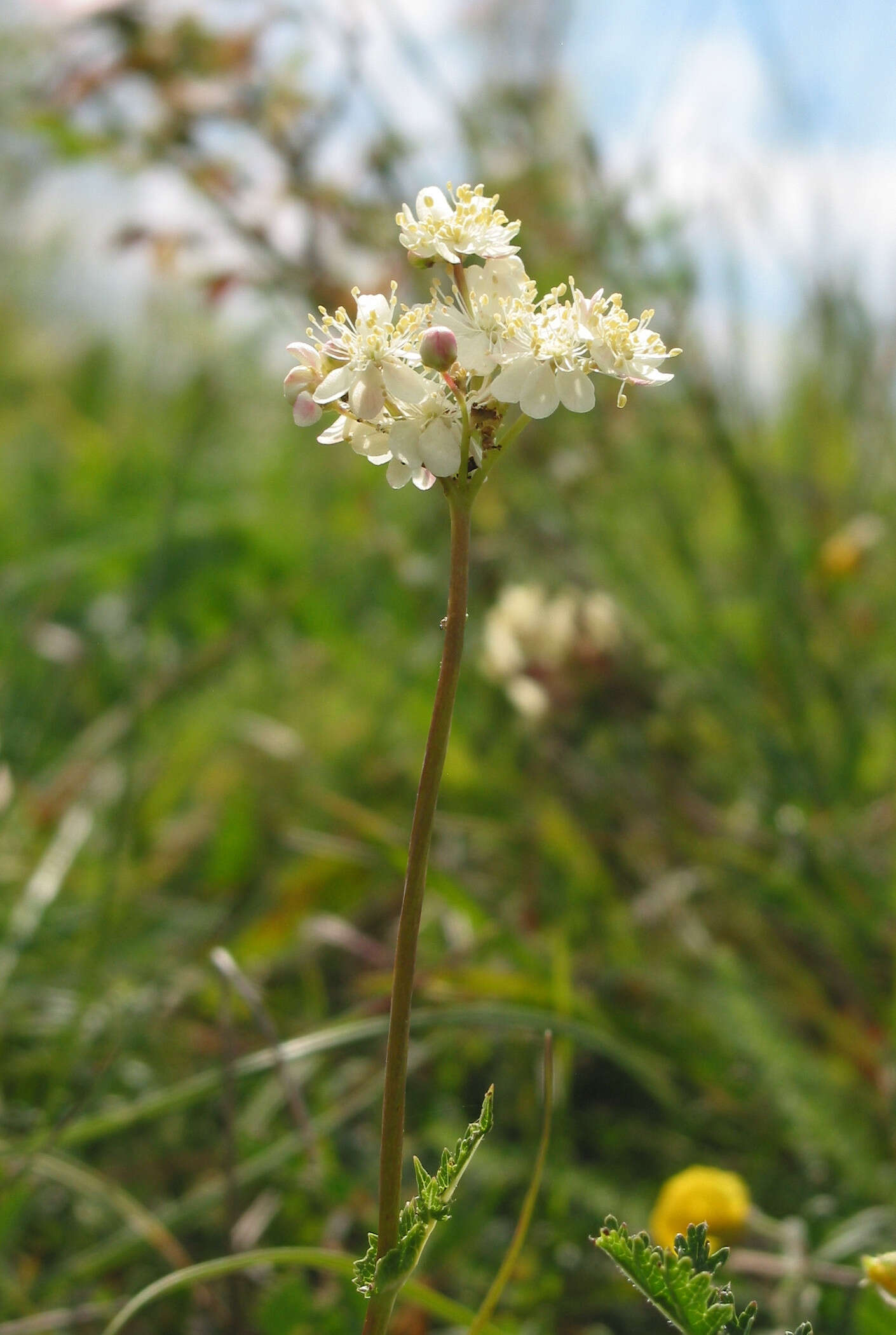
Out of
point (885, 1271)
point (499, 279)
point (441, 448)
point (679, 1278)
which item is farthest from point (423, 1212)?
point (499, 279)

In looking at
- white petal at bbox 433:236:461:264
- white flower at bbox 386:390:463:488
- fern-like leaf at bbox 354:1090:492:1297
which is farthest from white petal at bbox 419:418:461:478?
fern-like leaf at bbox 354:1090:492:1297

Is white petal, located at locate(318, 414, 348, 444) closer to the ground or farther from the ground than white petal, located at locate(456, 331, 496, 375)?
farther from the ground

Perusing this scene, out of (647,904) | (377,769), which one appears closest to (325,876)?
(377,769)

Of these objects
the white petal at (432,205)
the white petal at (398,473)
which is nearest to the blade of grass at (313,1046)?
the white petal at (398,473)

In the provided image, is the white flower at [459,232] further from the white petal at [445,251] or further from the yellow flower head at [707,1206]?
the yellow flower head at [707,1206]

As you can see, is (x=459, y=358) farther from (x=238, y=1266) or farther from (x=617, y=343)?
(x=238, y=1266)

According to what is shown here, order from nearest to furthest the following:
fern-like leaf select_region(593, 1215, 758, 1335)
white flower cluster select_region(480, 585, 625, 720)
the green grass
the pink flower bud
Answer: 1. fern-like leaf select_region(593, 1215, 758, 1335)
2. the pink flower bud
3. the green grass
4. white flower cluster select_region(480, 585, 625, 720)

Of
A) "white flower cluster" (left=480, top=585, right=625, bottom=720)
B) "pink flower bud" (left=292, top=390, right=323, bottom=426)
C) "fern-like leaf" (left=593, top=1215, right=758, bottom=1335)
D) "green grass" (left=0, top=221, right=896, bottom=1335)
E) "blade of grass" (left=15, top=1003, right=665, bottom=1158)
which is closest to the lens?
"fern-like leaf" (left=593, top=1215, right=758, bottom=1335)

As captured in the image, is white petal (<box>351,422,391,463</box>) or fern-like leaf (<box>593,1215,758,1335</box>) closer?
fern-like leaf (<box>593,1215,758,1335</box>)

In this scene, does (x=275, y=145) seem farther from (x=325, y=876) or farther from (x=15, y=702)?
(x=325, y=876)

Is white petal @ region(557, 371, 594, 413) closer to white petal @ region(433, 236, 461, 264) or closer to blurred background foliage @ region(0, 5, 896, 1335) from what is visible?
white petal @ region(433, 236, 461, 264)
